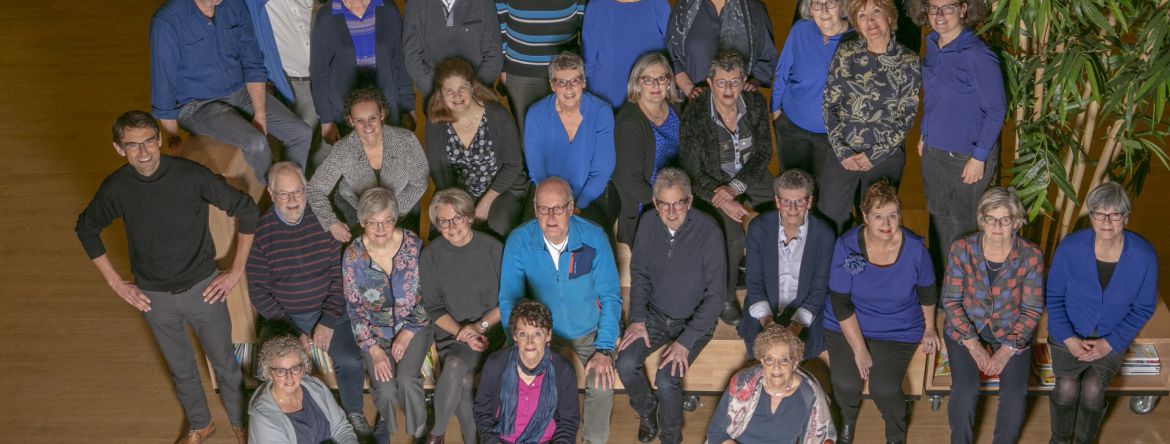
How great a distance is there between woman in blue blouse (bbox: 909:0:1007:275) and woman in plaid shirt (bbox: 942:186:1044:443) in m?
0.33

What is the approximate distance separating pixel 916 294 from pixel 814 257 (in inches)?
18.4

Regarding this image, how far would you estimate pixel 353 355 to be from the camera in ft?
21.0

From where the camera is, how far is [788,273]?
6.25 meters

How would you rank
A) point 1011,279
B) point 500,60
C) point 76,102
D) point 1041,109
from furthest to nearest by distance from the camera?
point 76,102 → point 500,60 → point 1041,109 → point 1011,279

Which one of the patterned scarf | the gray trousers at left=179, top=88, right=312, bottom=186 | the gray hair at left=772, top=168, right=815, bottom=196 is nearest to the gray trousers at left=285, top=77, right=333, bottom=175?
the gray trousers at left=179, top=88, right=312, bottom=186

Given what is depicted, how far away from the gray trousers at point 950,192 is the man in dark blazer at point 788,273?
1.91 feet

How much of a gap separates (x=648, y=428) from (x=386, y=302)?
1.34 m

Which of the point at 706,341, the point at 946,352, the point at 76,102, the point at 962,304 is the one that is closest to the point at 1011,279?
the point at 962,304

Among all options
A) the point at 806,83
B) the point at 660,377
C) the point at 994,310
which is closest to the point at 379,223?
the point at 660,377

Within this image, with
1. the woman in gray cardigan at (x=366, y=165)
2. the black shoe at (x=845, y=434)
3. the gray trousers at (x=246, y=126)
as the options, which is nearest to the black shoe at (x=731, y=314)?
the black shoe at (x=845, y=434)

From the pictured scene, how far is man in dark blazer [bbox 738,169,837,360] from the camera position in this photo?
20.2 ft

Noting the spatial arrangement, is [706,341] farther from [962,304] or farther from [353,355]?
[353,355]

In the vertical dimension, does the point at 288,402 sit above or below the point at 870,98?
below

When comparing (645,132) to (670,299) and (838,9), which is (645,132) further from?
(838,9)
